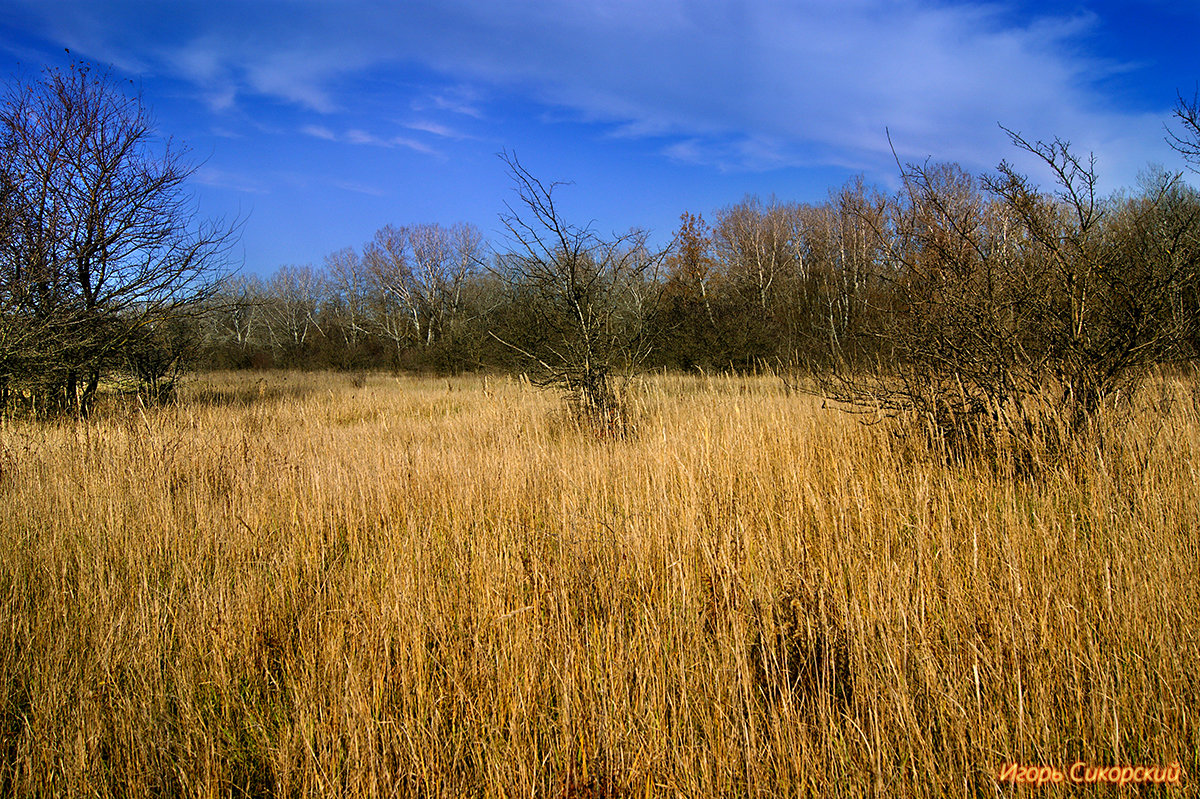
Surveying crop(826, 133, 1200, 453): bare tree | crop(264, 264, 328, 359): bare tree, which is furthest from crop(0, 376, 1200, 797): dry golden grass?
crop(264, 264, 328, 359): bare tree

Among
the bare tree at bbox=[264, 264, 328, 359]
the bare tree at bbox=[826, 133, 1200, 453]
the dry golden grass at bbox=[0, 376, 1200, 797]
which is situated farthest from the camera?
the bare tree at bbox=[264, 264, 328, 359]

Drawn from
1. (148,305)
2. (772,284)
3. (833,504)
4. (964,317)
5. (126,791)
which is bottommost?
(126,791)

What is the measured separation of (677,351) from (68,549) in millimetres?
Result: 17874

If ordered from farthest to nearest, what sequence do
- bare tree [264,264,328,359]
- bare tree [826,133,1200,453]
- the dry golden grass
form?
1. bare tree [264,264,328,359]
2. bare tree [826,133,1200,453]
3. the dry golden grass

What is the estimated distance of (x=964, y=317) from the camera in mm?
3830

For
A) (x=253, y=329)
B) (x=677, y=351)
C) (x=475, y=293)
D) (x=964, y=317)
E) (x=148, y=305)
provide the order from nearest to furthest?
(x=964, y=317), (x=148, y=305), (x=677, y=351), (x=475, y=293), (x=253, y=329)

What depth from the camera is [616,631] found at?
2.23 m

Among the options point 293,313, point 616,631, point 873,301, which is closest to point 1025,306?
point 873,301

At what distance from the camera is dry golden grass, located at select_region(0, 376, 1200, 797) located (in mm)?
1535

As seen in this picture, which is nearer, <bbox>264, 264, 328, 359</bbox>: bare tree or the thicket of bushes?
the thicket of bushes

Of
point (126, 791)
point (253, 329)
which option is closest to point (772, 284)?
point (126, 791)

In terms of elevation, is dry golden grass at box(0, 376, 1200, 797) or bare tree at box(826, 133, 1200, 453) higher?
bare tree at box(826, 133, 1200, 453)

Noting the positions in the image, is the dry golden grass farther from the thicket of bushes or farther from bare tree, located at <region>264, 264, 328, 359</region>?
bare tree, located at <region>264, 264, 328, 359</region>

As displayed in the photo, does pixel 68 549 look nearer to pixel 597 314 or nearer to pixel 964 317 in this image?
pixel 597 314
